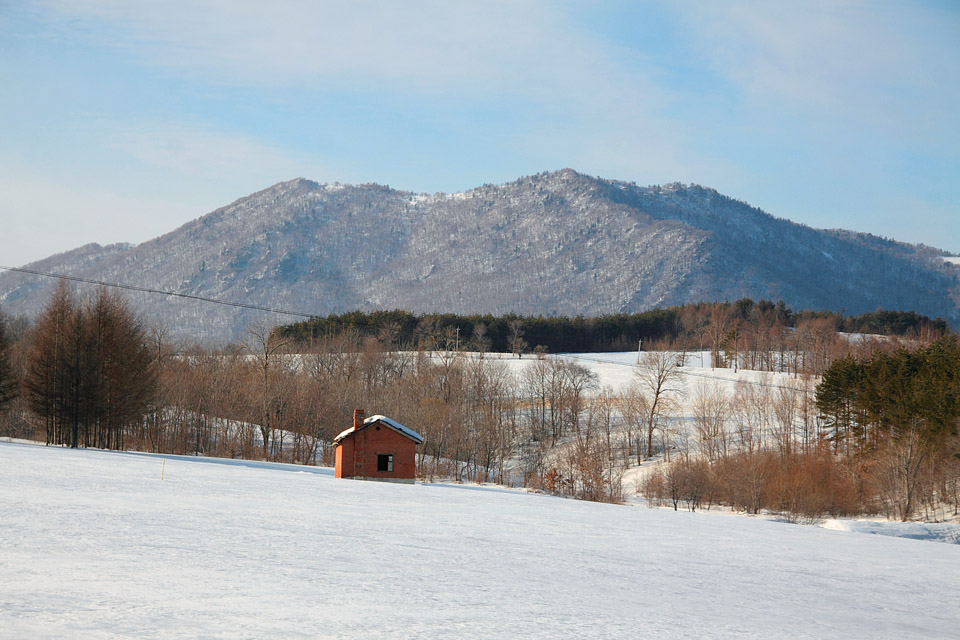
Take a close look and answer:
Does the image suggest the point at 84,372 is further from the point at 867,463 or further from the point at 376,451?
the point at 867,463

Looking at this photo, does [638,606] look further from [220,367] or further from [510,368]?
[510,368]

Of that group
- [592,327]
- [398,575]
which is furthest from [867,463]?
[592,327]

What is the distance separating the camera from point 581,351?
405 ft

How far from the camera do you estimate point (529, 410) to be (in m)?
88.1

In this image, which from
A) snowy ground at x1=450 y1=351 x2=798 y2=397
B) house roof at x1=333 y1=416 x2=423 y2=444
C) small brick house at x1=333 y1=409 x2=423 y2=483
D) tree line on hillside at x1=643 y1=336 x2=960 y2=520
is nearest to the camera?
small brick house at x1=333 y1=409 x2=423 y2=483

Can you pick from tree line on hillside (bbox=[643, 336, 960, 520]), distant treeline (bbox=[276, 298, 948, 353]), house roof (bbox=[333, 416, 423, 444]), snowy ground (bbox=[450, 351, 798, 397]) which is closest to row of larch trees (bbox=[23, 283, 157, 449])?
house roof (bbox=[333, 416, 423, 444])

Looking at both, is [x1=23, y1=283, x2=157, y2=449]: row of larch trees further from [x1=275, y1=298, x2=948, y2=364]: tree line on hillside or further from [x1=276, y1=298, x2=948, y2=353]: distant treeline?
[x1=275, y1=298, x2=948, y2=364]: tree line on hillside

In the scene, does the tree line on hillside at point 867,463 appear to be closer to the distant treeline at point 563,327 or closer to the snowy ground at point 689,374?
the snowy ground at point 689,374

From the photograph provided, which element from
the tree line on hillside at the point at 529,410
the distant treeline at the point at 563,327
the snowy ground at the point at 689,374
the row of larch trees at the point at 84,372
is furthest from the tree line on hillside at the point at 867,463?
the distant treeline at the point at 563,327

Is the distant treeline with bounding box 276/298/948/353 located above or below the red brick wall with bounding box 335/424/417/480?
above

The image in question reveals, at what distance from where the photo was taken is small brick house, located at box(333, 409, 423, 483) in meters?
39.2

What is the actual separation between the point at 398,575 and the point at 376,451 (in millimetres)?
31347

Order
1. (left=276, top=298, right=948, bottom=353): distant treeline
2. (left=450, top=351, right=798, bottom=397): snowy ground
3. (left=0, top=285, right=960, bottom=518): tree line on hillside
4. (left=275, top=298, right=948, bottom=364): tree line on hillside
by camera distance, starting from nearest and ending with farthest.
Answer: (left=0, top=285, right=960, bottom=518): tree line on hillside → (left=450, top=351, right=798, bottom=397): snowy ground → (left=275, top=298, right=948, bottom=364): tree line on hillside → (left=276, top=298, right=948, bottom=353): distant treeline

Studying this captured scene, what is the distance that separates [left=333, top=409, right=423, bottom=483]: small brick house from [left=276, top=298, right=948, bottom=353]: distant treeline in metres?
60.9
